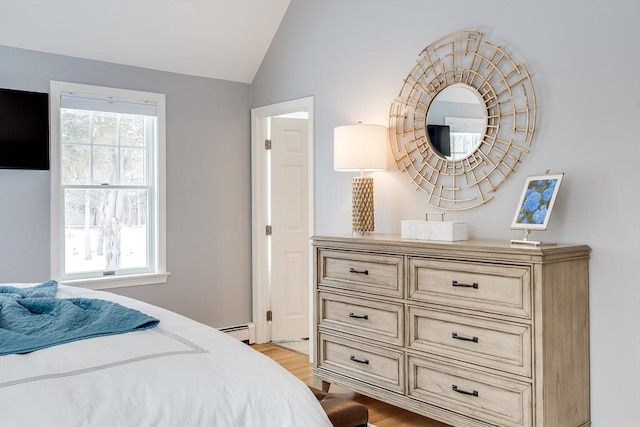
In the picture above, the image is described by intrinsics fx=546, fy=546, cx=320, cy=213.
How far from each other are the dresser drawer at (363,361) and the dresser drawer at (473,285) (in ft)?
1.35

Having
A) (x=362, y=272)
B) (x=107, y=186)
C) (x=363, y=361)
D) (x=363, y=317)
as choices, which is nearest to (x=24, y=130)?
(x=107, y=186)

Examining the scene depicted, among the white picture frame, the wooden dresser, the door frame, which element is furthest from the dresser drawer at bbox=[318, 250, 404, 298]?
the door frame

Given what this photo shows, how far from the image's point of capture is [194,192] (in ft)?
15.1

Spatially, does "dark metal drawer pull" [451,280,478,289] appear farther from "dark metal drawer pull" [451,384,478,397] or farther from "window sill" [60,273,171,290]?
"window sill" [60,273,171,290]

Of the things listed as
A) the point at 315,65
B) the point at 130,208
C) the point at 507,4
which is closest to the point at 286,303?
the point at 130,208

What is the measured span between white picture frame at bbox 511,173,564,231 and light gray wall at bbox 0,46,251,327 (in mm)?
2737

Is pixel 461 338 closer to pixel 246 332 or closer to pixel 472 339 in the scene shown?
pixel 472 339

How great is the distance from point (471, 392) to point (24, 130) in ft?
10.8

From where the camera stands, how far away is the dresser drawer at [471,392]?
2.46m

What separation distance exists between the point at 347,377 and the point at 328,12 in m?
2.64

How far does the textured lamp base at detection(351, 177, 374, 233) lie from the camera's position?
351 centimetres

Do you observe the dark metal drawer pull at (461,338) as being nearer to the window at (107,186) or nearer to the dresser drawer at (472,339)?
the dresser drawer at (472,339)

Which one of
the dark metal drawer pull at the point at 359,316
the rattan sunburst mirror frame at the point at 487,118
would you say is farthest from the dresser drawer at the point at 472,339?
the rattan sunburst mirror frame at the point at 487,118

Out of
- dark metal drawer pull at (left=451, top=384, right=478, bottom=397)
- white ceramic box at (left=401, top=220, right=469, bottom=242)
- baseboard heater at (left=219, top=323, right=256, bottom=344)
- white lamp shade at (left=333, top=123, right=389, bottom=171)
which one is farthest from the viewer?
baseboard heater at (left=219, top=323, right=256, bottom=344)
